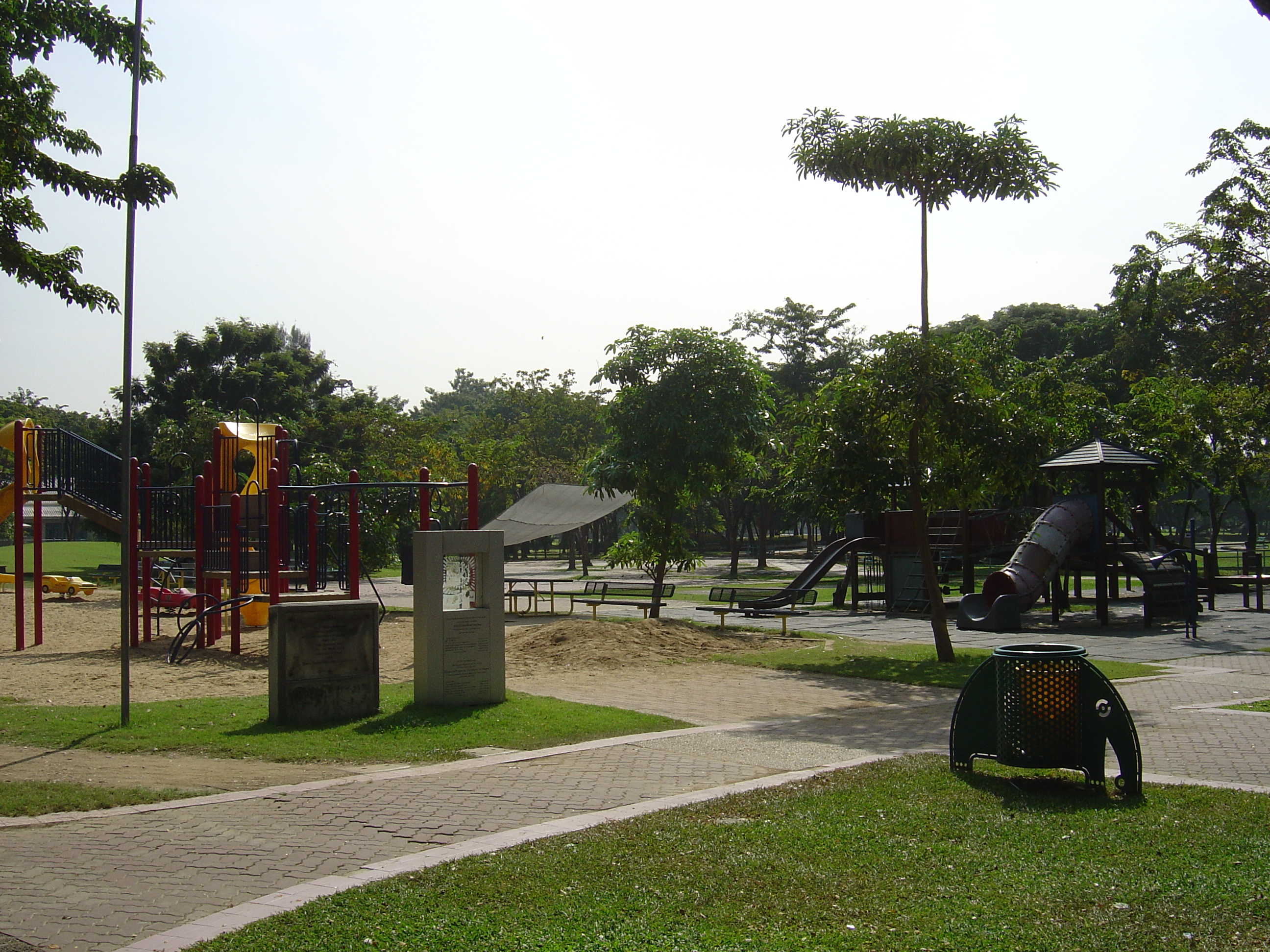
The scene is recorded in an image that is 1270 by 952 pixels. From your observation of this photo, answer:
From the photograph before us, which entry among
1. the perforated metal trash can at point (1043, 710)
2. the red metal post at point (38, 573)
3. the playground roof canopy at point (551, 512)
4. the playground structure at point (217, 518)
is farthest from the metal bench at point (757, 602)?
the perforated metal trash can at point (1043, 710)

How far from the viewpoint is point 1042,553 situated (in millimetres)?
22359

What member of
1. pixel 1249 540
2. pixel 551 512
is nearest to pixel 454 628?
pixel 551 512

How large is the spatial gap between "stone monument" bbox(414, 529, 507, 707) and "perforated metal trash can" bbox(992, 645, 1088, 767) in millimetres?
5734

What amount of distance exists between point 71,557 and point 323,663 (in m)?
59.7

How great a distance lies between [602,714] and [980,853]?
18.5ft

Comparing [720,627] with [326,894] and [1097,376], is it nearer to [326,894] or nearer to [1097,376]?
[326,894]

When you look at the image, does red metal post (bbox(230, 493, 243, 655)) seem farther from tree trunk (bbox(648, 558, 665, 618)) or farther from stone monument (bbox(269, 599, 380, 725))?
tree trunk (bbox(648, 558, 665, 618))

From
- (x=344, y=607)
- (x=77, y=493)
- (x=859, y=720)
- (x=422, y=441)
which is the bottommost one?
(x=859, y=720)

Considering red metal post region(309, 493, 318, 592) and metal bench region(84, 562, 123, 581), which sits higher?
red metal post region(309, 493, 318, 592)

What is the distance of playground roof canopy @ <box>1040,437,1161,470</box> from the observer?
23.3 m

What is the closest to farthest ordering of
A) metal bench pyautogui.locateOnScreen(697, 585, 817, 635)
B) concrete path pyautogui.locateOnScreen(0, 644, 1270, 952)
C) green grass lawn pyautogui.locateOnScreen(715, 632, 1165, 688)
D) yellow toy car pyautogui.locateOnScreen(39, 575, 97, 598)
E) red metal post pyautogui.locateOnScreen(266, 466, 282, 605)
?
concrete path pyautogui.locateOnScreen(0, 644, 1270, 952) < green grass lawn pyautogui.locateOnScreen(715, 632, 1165, 688) < red metal post pyautogui.locateOnScreen(266, 466, 282, 605) < metal bench pyautogui.locateOnScreen(697, 585, 817, 635) < yellow toy car pyautogui.locateOnScreen(39, 575, 97, 598)

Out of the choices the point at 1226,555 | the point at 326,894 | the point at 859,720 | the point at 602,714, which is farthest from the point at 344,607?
the point at 1226,555

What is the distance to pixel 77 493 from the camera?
779 inches

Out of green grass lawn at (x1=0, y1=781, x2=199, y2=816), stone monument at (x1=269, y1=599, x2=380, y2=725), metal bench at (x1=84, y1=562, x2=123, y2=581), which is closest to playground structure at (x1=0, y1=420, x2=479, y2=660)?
stone monument at (x1=269, y1=599, x2=380, y2=725)
